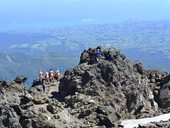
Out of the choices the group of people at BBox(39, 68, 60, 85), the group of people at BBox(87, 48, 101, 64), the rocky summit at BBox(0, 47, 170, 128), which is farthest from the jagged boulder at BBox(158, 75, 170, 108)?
the group of people at BBox(39, 68, 60, 85)

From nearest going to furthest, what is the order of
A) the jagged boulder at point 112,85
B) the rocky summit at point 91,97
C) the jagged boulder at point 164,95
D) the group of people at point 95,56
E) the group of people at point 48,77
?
the rocky summit at point 91,97
the jagged boulder at point 112,85
the jagged boulder at point 164,95
the group of people at point 95,56
the group of people at point 48,77

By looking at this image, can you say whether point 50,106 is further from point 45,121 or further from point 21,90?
point 21,90

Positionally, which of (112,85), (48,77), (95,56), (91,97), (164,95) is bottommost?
(164,95)

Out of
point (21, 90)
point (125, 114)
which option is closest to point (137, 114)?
point (125, 114)

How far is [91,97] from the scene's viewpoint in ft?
154

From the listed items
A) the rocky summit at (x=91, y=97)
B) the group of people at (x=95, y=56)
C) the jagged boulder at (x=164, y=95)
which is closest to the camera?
the rocky summit at (x=91, y=97)

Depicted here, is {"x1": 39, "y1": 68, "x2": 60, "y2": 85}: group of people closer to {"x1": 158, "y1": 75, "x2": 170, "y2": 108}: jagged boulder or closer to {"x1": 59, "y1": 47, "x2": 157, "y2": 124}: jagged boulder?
{"x1": 59, "y1": 47, "x2": 157, "y2": 124}: jagged boulder

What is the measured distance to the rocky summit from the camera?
38375 millimetres

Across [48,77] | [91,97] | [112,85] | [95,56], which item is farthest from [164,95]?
[48,77]

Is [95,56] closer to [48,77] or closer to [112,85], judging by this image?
[112,85]

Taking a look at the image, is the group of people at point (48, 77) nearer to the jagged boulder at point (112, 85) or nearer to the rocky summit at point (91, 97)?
the rocky summit at point (91, 97)

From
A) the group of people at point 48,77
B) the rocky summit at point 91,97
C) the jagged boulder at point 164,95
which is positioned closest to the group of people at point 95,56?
the rocky summit at point 91,97

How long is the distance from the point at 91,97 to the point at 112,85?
10.5ft

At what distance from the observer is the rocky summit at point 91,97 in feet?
126
